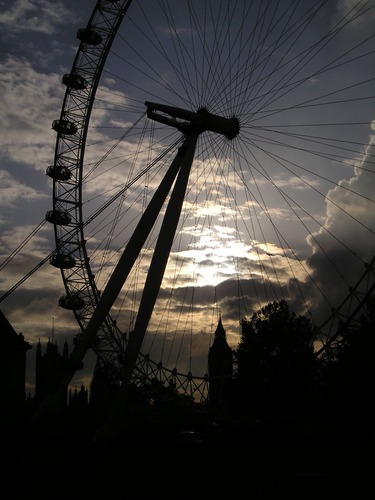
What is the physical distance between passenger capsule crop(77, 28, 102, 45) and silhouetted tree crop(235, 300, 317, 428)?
26.9 meters

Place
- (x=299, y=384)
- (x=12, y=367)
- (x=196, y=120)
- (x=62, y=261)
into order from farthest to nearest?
(x=12, y=367) → (x=299, y=384) → (x=62, y=261) → (x=196, y=120)

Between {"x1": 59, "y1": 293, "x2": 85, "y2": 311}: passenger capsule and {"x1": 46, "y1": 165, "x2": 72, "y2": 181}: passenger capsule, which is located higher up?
{"x1": 46, "y1": 165, "x2": 72, "y2": 181}: passenger capsule

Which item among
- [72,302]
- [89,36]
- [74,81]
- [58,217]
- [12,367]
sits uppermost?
[89,36]

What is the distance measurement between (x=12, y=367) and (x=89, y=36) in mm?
A: 32064

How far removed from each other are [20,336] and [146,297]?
30.3 meters

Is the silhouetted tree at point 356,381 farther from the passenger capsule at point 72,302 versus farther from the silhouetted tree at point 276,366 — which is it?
the passenger capsule at point 72,302

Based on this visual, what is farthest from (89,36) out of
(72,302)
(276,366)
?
(276,366)

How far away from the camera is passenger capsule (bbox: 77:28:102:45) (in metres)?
38.1

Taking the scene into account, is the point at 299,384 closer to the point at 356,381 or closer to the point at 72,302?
the point at 356,381

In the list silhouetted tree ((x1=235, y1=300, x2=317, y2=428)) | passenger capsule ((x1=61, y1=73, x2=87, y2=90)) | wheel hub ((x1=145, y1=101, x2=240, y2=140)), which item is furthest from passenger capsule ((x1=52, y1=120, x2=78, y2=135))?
silhouetted tree ((x1=235, y1=300, x2=317, y2=428))

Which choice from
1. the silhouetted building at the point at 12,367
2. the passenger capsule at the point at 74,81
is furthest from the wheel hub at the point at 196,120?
the silhouetted building at the point at 12,367

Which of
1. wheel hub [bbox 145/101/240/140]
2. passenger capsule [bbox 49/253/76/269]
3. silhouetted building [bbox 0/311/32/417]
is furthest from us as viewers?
silhouetted building [bbox 0/311/32/417]

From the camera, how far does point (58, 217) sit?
3975cm

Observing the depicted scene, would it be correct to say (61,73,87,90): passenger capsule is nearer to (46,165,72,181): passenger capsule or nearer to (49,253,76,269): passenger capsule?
(46,165,72,181): passenger capsule
